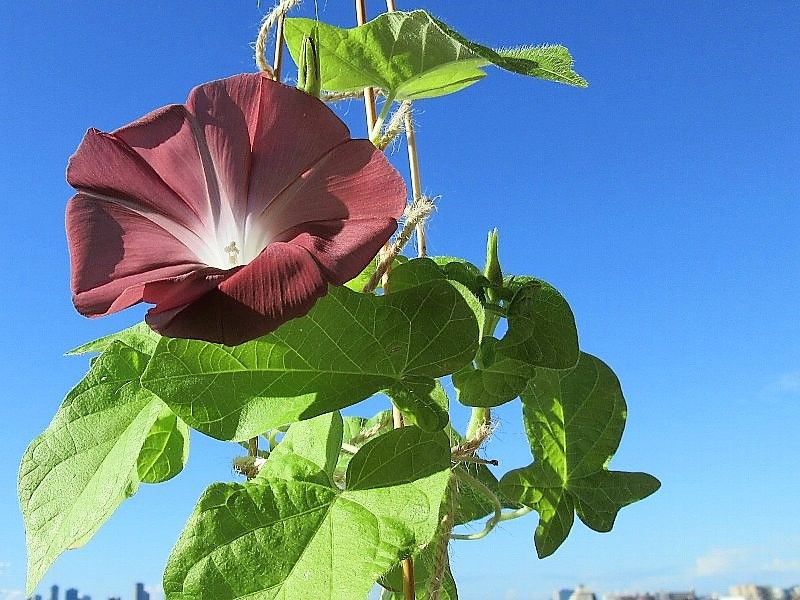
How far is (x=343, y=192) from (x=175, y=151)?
0.40 ft

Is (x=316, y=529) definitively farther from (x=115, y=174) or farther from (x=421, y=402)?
(x=115, y=174)

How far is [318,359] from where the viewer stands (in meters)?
0.50

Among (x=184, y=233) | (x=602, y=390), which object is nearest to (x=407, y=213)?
(x=184, y=233)

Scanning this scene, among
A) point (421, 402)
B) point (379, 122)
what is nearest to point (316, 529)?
point (421, 402)

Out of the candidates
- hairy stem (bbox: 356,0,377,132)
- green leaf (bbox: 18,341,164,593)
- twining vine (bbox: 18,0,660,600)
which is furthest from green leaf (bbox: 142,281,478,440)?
hairy stem (bbox: 356,0,377,132)

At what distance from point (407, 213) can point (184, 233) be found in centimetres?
17

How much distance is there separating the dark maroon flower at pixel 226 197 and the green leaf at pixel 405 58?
16cm

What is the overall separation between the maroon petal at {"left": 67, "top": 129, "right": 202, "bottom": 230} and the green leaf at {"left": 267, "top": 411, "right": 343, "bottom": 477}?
7.8 inches

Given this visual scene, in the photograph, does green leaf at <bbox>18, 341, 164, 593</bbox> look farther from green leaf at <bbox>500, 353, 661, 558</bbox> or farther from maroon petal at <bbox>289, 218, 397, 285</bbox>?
green leaf at <bbox>500, 353, 661, 558</bbox>

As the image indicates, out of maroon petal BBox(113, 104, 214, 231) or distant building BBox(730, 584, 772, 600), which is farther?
distant building BBox(730, 584, 772, 600)

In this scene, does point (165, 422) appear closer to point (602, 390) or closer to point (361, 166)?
point (361, 166)

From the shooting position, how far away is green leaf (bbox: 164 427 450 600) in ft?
1.53

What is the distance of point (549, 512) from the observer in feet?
2.46

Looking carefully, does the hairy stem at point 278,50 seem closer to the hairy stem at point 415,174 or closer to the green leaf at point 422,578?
the hairy stem at point 415,174
